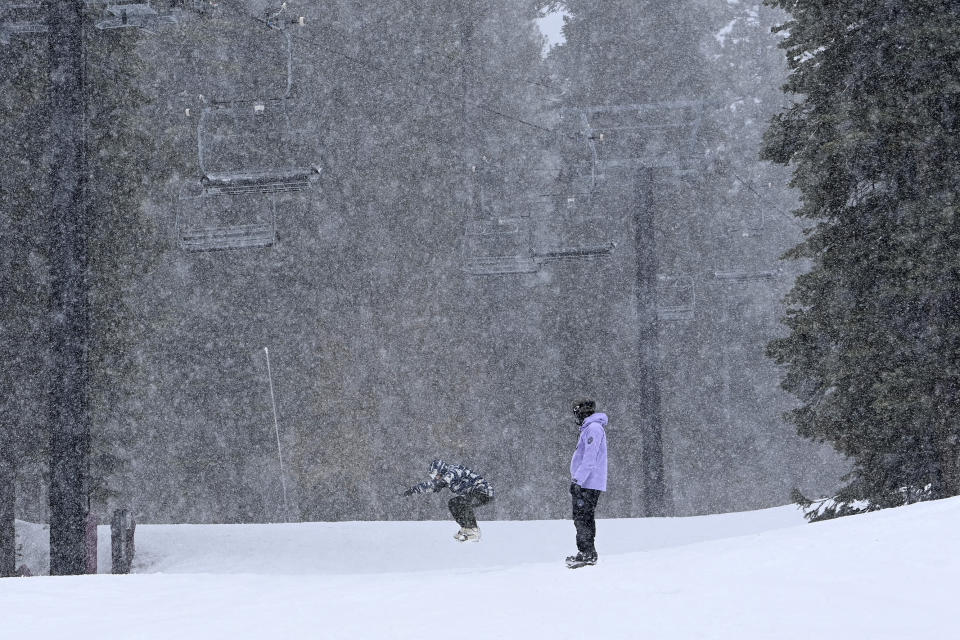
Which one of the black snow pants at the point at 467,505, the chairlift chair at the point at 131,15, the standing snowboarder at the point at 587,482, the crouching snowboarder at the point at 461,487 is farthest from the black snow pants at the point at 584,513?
the chairlift chair at the point at 131,15

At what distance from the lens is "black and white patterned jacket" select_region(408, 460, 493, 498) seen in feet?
46.5

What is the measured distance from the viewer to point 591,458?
10875 mm

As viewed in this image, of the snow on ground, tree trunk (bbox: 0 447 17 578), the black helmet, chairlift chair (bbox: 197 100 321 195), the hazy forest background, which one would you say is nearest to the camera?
the snow on ground

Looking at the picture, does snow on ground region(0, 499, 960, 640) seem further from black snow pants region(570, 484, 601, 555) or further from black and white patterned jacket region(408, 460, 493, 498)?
black and white patterned jacket region(408, 460, 493, 498)

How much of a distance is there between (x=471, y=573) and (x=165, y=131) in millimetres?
11885

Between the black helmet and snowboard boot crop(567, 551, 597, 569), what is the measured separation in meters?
1.17

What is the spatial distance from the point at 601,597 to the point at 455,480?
5.97 meters

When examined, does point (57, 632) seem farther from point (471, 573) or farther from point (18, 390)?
point (18, 390)

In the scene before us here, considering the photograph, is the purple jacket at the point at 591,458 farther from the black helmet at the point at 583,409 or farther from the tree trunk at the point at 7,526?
the tree trunk at the point at 7,526

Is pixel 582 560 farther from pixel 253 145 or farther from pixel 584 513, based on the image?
pixel 253 145

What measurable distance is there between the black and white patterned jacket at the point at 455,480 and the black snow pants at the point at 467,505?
6cm

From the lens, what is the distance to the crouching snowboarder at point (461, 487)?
46.5ft

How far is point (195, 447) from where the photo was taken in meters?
37.8

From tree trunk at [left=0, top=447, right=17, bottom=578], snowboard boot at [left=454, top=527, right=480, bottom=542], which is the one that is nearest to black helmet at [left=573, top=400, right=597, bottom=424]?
snowboard boot at [left=454, top=527, right=480, bottom=542]
